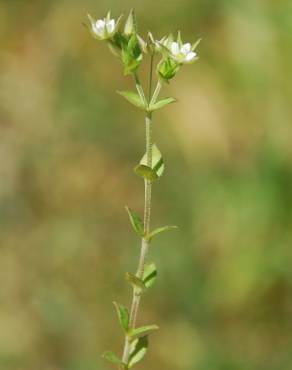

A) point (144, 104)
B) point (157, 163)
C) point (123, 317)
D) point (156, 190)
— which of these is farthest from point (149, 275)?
point (156, 190)

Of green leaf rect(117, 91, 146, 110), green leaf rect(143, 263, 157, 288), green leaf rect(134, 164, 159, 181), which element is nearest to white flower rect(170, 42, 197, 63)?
green leaf rect(117, 91, 146, 110)

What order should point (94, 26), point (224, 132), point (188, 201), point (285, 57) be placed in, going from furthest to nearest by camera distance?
point (224, 132) → point (285, 57) → point (188, 201) → point (94, 26)

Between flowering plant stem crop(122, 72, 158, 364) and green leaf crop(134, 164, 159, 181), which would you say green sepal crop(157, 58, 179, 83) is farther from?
green leaf crop(134, 164, 159, 181)

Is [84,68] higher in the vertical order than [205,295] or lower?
higher

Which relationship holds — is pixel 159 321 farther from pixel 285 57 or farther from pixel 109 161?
pixel 285 57

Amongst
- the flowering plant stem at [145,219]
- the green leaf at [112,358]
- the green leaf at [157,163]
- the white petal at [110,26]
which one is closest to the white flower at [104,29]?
the white petal at [110,26]

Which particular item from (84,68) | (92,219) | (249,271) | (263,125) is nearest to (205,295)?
(249,271)
